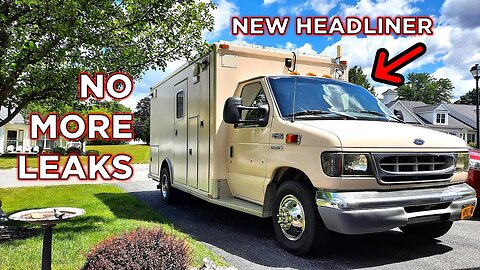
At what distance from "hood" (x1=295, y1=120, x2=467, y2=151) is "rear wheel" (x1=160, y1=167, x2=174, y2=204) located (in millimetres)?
4894

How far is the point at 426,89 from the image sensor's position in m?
91.1

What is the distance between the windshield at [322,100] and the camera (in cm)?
527

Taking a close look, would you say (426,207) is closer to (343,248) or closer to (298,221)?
(343,248)

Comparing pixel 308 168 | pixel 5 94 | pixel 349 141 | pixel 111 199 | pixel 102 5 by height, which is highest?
pixel 102 5

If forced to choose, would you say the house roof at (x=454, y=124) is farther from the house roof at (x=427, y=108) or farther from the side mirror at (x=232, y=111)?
the side mirror at (x=232, y=111)

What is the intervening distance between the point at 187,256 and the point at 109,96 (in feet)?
13.2

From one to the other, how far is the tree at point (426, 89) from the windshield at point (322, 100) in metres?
88.2

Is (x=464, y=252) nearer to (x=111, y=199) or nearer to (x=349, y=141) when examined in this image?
(x=349, y=141)

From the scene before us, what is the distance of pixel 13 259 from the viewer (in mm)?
4504

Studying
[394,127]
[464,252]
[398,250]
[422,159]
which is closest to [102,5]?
[394,127]

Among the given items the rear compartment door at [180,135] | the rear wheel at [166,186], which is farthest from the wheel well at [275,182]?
the rear wheel at [166,186]

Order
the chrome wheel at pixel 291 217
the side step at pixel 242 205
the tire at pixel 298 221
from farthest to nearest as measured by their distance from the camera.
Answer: the side step at pixel 242 205 → the chrome wheel at pixel 291 217 → the tire at pixel 298 221

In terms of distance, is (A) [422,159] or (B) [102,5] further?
(B) [102,5]

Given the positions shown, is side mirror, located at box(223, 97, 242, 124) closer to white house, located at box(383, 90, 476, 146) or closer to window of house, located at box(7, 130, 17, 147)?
window of house, located at box(7, 130, 17, 147)
